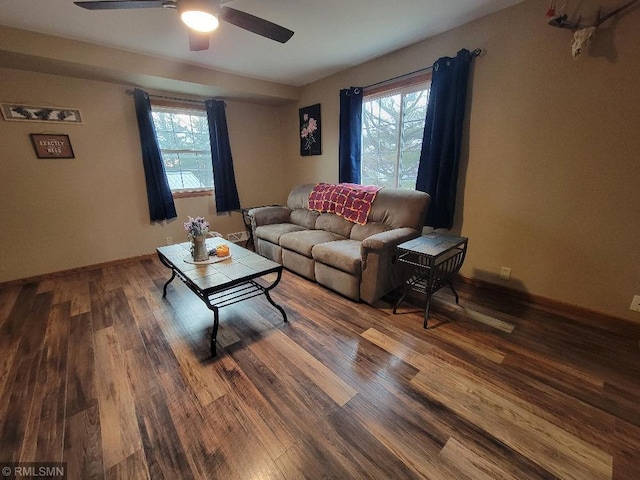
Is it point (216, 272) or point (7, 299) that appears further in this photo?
point (7, 299)

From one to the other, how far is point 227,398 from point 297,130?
383 centimetres

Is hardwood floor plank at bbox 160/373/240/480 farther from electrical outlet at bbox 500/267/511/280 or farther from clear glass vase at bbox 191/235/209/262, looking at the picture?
electrical outlet at bbox 500/267/511/280

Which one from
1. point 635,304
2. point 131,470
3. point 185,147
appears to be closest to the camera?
point 131,470

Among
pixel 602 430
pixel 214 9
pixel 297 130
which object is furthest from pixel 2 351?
pixel 297 130

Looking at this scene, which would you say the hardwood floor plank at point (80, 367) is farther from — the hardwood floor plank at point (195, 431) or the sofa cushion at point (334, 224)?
the sofa cushion at point (334, 224)

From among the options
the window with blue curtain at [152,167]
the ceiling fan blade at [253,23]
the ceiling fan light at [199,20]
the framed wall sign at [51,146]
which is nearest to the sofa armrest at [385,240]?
the ceiling fan blade at [253,23]

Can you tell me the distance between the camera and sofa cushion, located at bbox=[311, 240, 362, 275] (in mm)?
2279

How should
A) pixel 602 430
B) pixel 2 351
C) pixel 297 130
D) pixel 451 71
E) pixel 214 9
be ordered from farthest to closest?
1. pixel 297 130
2. pixel 451 71
3. pixel 2 351
4. pixel 214 9
5. pixel 602 430

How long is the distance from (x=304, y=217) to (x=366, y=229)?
A: 1011 mm

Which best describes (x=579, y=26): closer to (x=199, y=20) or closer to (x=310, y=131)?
(x=199, y=20)

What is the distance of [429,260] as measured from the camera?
1.90m

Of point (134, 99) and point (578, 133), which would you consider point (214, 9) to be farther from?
point (578, 133)

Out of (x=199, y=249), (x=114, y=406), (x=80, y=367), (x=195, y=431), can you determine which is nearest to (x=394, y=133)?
(x=199, y=249)

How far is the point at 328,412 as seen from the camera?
4.38 feet
